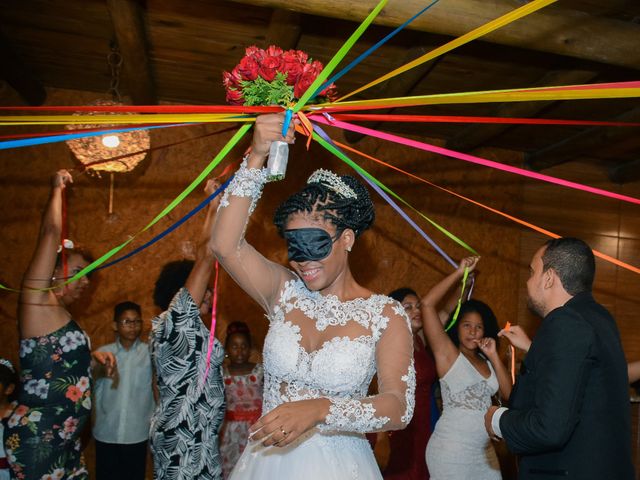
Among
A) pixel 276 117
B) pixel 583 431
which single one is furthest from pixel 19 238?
pixel 583 431

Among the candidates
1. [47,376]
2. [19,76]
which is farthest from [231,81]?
[19,76]

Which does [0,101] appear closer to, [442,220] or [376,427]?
[442,220]

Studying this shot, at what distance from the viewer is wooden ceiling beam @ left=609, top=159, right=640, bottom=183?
6.69 meters

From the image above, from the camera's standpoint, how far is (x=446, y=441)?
3502 millimetres

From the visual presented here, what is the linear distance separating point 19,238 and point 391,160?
348cm

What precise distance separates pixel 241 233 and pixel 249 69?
51 cm

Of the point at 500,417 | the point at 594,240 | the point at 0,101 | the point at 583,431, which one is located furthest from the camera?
the point at 594,240

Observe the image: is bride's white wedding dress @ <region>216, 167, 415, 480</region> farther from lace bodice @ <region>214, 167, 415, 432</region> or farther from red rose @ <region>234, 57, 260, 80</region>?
red rose @ <region>234, 57, 260, 80</region>

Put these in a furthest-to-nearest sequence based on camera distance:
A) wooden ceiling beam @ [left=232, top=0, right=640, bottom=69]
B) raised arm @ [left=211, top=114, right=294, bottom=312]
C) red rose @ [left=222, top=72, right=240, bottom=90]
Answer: wooden ceiling beam @ [left=232, top=0, right=640, bottom=69], red rose @ [left=222, top=72, right=240, bottom=90], raised arm @ [left=211, top=114, right=294, bottom=312]

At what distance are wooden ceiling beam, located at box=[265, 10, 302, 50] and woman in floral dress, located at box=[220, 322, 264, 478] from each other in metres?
2.00

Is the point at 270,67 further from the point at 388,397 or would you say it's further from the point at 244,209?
the point at 388,397

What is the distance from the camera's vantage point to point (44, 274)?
2811 millimetres

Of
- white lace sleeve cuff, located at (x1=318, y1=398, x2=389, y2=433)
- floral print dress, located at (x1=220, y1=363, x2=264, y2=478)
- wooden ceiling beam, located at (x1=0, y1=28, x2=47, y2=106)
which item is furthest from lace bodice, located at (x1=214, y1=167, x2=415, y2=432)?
wooden ceiling beam, located at (x1=0, y1=28, x2=47, y2=106)

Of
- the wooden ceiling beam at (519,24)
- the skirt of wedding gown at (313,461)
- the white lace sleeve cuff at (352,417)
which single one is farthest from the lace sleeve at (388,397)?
the wooden ceiling beam at (519,24)
